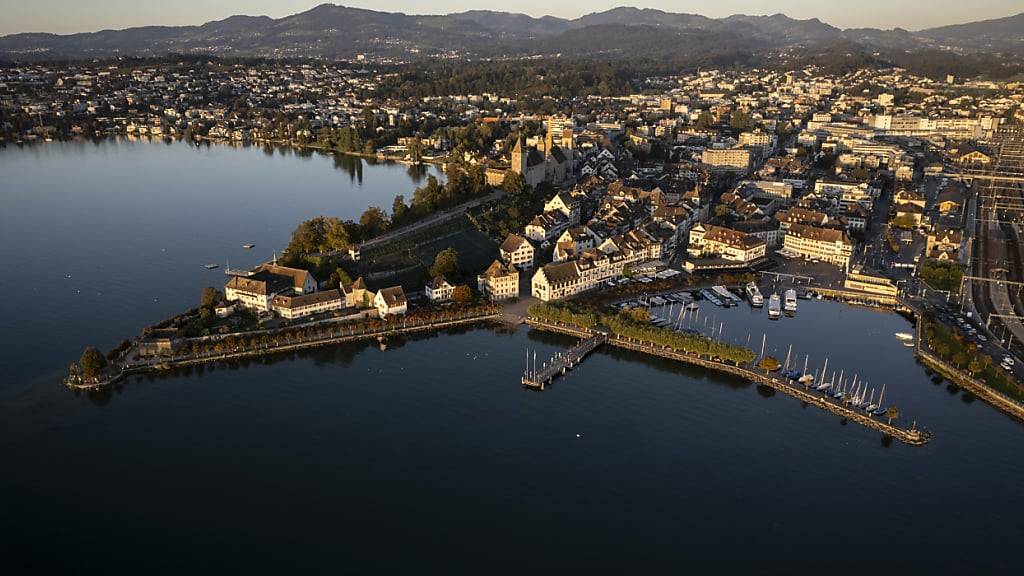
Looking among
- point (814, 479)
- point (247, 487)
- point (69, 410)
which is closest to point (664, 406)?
point (814, 479)

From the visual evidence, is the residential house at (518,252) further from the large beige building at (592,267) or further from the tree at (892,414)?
the tree at (892,414)

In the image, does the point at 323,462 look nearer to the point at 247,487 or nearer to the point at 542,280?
the point at 247,487

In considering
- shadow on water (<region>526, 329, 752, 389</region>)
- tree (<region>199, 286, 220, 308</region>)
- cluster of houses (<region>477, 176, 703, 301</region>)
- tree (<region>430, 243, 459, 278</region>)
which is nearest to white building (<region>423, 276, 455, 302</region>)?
tree (<region>430, 243, 459, 278</region>)

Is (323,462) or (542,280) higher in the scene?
(542,280)

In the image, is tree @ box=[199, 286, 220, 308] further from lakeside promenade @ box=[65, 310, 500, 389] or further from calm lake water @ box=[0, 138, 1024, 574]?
lakeside promenade @ box=[65, 310, 500, 389]

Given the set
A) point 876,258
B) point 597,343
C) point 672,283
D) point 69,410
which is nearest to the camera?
point 69,410

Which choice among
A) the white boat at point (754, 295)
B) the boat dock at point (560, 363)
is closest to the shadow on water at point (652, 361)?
the boat dock at point (560, 363)

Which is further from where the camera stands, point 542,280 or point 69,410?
point 542,280

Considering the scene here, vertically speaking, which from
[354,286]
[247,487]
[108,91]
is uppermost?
[108,91]

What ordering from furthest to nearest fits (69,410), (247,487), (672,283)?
(672,283), (69,410), (247,487)
